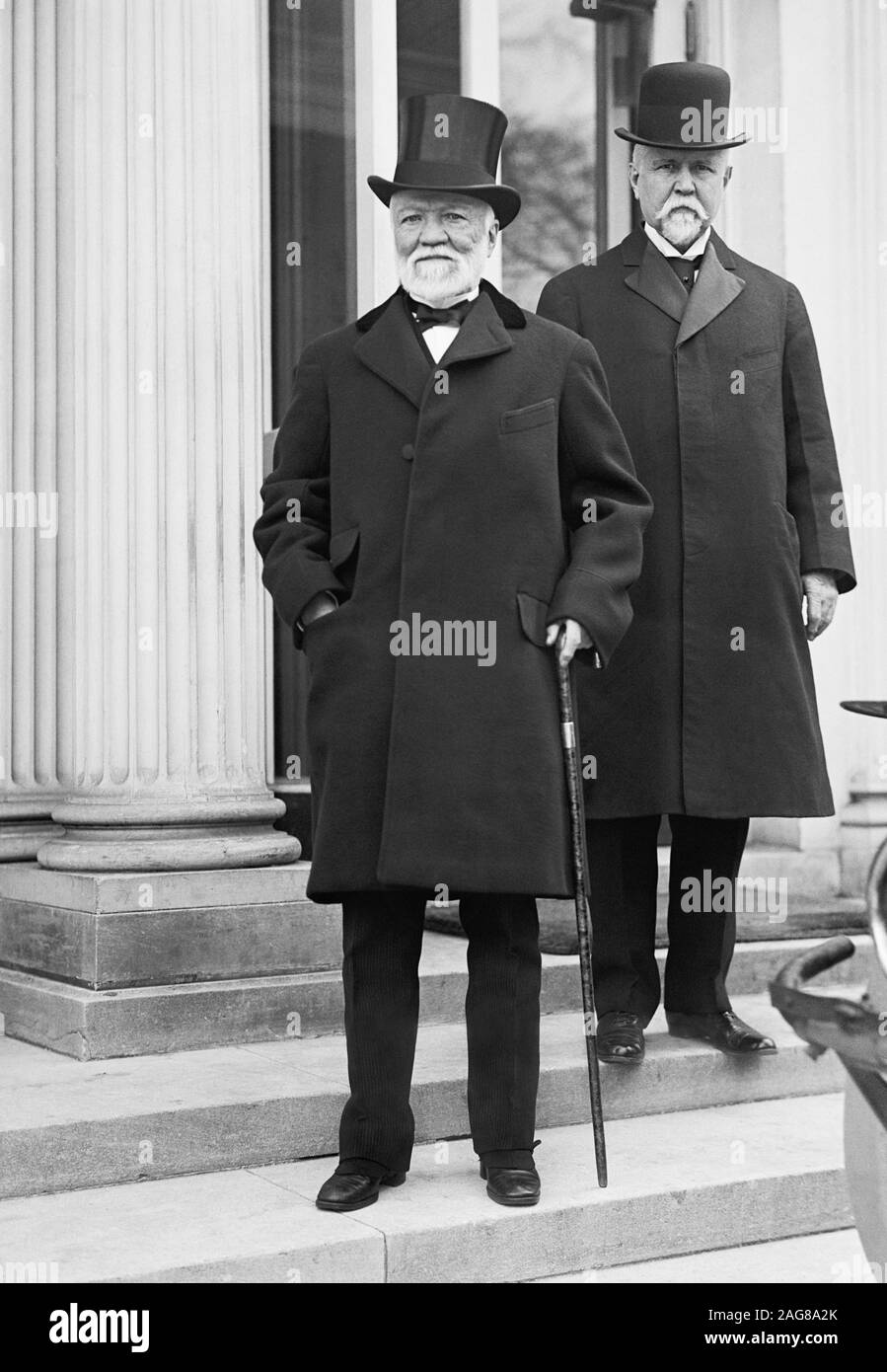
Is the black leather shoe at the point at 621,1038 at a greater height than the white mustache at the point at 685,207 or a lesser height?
lesser

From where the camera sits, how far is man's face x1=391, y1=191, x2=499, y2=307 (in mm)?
3445

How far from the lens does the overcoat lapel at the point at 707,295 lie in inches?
162

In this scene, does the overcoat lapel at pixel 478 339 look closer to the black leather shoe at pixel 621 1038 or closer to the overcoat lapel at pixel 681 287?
the overcoat lapel at pixel 681 287

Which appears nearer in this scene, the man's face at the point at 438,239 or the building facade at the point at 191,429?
the man's face at the point at 438,239

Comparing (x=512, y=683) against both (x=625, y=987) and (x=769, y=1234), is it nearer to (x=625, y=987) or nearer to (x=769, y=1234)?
(x=625, y=987)

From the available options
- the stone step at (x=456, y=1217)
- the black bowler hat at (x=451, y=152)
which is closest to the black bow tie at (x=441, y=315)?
the black bowler hat at (x=451, y=152)

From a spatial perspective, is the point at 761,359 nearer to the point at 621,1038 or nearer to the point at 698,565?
the point at 698,565

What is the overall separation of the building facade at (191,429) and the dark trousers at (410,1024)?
0.96m

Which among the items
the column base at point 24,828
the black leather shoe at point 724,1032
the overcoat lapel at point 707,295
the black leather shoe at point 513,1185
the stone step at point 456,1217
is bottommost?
the stone step at point 456,1217

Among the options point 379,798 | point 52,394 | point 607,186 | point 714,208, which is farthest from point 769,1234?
Result: point 607,186

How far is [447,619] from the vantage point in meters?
3.38

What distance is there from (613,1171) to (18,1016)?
1.60 meters

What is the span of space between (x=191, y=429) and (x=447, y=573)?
4.79 ft

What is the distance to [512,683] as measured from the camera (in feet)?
11.1
